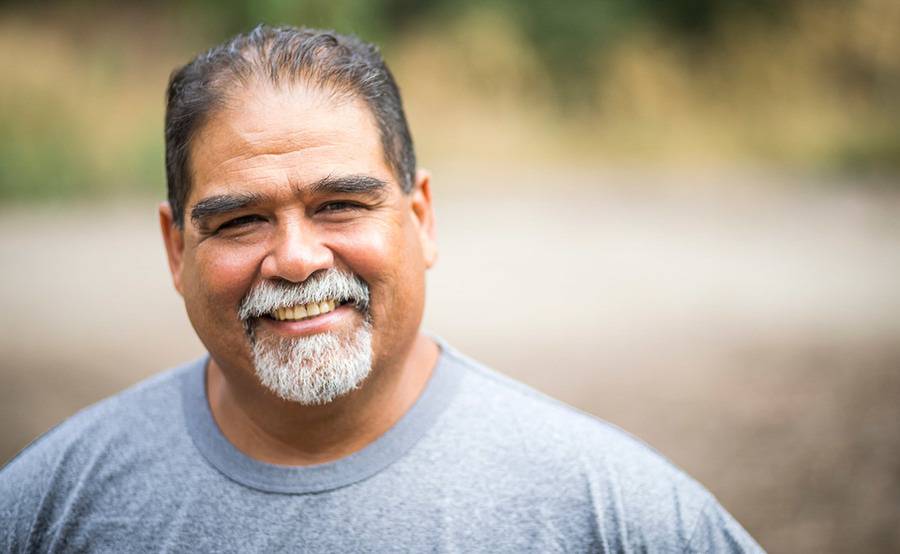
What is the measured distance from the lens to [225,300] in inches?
72.9

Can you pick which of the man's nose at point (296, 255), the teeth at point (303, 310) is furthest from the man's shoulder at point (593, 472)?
the man's nose at point (296, 255)

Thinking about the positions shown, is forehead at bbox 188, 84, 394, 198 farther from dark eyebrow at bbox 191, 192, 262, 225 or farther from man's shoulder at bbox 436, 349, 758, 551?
man's shoulder at bbox 436, 349, 758, 551

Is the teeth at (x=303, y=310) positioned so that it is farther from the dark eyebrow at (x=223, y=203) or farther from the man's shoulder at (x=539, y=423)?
the man's shoulder at (x=539, y=423)

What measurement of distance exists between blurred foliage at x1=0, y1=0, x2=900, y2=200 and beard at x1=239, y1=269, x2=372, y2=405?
36.6ft

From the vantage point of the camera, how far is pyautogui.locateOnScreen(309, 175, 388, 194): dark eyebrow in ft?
5.98

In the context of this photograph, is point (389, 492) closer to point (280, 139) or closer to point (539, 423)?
point (539, 423)

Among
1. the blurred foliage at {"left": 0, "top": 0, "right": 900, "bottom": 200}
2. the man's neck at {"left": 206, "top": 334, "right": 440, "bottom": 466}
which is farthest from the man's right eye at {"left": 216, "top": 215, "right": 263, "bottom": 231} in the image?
the blurred foliage at {"left": 0, "top": 0, "right": 900, "bottom": 200}

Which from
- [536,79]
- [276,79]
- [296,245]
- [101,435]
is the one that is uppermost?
[536,79]

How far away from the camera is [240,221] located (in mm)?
1874

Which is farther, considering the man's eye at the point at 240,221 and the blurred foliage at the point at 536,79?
the blurred foliage at the point at 536,79

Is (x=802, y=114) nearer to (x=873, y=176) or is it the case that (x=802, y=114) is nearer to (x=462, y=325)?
(x=873, y=176)

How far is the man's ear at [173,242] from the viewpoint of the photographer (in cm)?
208

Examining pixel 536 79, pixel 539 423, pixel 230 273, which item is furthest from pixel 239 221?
pixel 536 79

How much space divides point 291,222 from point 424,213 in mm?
474
